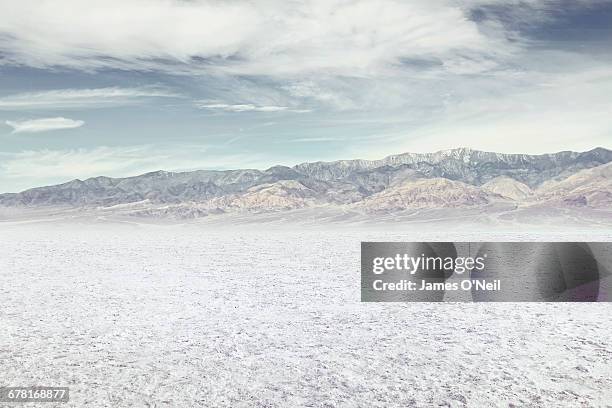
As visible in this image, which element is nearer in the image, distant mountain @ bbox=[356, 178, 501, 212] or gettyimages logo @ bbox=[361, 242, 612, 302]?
gettyimages logo @ bbox=[361, 242, 612, 302]

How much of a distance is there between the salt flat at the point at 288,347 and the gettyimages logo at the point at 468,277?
38.0 inches

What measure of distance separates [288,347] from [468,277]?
10.5m

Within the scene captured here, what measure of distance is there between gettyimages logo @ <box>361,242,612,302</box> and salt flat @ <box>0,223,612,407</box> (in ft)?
3.17

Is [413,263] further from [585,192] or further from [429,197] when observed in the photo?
[585,192]

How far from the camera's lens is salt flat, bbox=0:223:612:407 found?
27.1 ft

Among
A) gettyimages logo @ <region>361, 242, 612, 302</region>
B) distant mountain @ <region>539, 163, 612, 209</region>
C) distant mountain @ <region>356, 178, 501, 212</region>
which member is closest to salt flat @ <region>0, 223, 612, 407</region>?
gettyimages logo @ <region>361, 242, 612, 302</region>

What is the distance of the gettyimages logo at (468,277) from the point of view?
1475 cm

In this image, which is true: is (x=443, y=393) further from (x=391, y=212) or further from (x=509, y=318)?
(x=391, y=212)

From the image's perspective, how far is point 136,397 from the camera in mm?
8008

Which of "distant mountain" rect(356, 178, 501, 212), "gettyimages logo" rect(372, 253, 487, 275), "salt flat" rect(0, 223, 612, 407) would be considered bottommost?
"salt flat" rect(0, 223, 612, 407)

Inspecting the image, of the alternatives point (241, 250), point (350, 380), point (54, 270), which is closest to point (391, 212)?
point (241, 250)

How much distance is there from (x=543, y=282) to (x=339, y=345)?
396 inches

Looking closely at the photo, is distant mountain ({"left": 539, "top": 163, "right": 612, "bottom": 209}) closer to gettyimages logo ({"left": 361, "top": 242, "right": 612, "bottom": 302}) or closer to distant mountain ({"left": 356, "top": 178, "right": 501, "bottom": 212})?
distant mountain ({"left": 356, "top": 178, "right": 501, "bottom": 212})

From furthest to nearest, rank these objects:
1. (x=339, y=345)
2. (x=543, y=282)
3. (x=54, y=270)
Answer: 1. (x=54, y=270)
2. (x=543, y=282)
3. (x=339, y=345)
